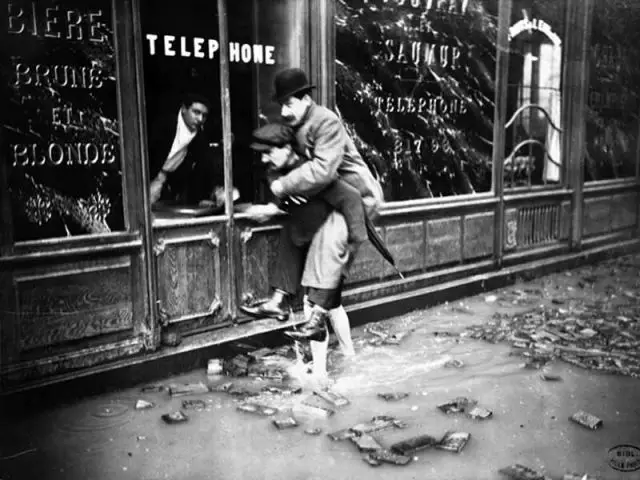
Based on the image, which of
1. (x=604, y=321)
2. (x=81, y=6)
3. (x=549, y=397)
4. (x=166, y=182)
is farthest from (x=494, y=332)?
(x=81, y=6)

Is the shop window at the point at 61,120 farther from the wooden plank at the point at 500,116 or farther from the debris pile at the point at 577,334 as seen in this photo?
the wooden plank at the point at 500,116

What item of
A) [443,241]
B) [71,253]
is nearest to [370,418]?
[71,253]

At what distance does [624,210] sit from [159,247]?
835 centimetres

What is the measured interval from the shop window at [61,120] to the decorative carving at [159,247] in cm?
39

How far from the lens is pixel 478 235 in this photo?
844 cm

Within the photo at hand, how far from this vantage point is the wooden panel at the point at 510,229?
8.84 m

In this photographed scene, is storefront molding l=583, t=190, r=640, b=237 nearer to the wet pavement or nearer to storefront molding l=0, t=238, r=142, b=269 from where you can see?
the wet pavement

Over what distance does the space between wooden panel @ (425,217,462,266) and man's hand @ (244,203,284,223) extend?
7.80 ft

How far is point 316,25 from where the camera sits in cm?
645

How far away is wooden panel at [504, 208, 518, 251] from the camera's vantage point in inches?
348

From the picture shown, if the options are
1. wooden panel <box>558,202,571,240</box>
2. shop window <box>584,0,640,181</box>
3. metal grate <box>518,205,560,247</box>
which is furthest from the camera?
shop window <box>584,0,640,181</box>

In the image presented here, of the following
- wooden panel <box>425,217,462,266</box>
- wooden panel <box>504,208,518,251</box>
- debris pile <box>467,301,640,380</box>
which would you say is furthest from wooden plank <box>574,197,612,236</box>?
wooden panel <box>425,217,462,266</box>

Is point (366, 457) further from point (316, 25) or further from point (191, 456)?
point (316, 25)

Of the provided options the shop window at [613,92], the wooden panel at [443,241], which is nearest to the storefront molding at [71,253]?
the wooden panel at [443,241]
